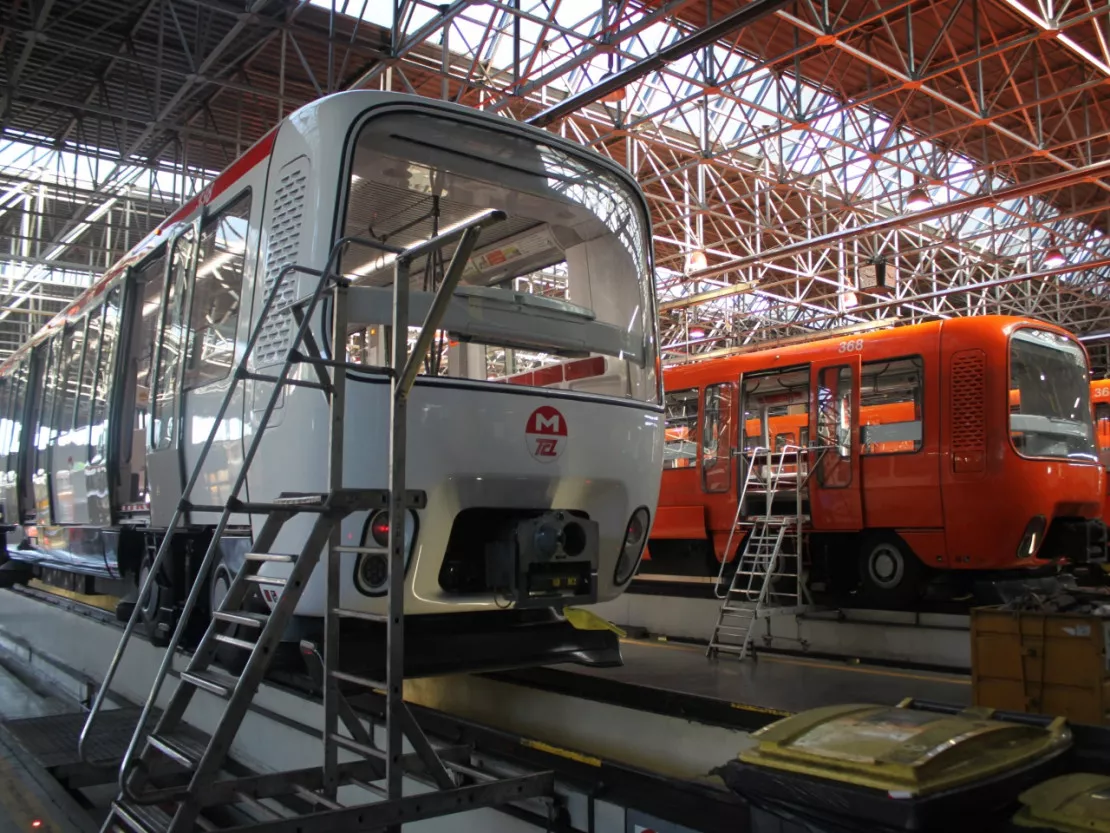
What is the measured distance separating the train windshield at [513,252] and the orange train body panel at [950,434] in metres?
4.37

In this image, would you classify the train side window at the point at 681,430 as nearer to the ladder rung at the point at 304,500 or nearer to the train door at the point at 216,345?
the train door at the point at 216,345

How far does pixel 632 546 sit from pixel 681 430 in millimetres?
6087

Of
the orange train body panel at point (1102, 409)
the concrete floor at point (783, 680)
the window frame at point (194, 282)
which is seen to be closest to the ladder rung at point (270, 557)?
the window frame at point (194, 282)

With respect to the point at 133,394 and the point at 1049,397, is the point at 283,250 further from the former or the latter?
the point at 1049,397

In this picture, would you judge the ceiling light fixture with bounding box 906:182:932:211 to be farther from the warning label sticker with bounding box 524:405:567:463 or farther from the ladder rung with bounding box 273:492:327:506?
the ladder rung with bounding box 273:492:327:506

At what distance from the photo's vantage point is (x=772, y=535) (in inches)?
364

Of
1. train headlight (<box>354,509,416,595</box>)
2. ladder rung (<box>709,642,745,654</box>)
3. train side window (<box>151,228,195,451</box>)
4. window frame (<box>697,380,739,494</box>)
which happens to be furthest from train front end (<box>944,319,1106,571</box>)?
train side window (<box>151,228,195,451</box>)

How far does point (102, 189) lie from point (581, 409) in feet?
47.8

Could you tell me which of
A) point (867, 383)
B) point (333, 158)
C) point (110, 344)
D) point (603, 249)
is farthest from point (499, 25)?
point (333, 158)

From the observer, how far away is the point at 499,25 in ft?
43.2

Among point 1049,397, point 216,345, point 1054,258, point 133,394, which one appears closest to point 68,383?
point 133,394

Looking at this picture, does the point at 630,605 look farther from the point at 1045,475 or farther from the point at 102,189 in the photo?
the point at 102,189

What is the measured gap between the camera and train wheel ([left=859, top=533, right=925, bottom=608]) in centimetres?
882

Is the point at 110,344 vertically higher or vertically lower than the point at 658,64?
→ lower
